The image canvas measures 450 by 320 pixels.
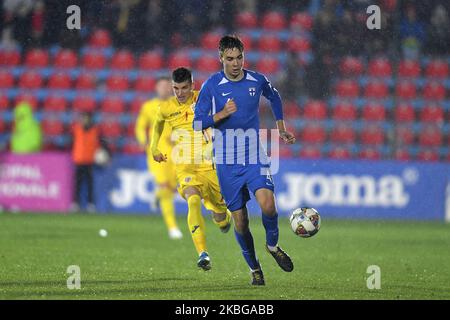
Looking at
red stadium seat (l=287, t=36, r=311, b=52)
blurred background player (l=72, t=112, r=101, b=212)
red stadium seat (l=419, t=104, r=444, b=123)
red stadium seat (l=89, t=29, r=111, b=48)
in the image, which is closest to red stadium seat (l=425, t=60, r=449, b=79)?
red stadium seat (l=419, t=104, r=444, b=123)

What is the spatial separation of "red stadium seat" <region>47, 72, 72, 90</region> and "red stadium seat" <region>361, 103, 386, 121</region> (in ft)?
20.5

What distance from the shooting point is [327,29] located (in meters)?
19.8

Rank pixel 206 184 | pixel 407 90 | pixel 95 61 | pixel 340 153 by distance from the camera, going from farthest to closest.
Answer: pixel 95 61, pixel 407 90, pixel 340 153, pixel 206 184

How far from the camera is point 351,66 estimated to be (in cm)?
2002

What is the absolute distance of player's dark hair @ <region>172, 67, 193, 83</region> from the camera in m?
9.66

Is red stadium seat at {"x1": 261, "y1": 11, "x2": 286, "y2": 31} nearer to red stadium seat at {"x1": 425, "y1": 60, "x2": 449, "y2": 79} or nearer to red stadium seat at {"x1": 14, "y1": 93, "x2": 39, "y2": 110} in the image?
red stadium seat at {"x1": 425, "y1": 60, "x2": 449, "y2": 79}

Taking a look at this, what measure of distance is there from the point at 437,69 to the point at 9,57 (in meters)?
8.97

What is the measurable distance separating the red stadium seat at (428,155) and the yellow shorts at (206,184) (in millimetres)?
9492

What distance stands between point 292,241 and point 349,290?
5.49 meters

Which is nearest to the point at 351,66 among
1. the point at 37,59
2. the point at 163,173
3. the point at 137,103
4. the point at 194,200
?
the point at 137,103

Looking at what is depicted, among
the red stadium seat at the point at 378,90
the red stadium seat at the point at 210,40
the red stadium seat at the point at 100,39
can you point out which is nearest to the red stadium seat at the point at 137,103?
the red stadium seat at the point at 100,39

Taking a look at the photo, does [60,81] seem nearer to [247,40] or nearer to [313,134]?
[247,40]

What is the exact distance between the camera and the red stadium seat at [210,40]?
69.1 ft

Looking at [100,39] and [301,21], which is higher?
[301,21]
